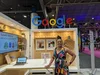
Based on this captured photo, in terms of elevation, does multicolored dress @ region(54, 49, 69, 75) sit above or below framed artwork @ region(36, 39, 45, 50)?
below

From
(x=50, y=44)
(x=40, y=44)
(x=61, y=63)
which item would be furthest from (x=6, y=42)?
(x=50, y=44)

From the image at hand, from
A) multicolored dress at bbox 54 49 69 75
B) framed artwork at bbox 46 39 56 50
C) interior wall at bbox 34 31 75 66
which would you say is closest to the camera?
multicolored dress at bbox 54 49 69 75

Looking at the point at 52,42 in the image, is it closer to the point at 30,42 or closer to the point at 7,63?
the point at 30,42

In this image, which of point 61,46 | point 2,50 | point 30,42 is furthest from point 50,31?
point 61,46

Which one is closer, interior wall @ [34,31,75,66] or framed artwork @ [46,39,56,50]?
interior wall @ [34,31,75,66]

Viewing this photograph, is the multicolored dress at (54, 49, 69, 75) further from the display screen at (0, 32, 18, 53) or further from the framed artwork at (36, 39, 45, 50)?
the framed artwork at (36, 39, 45, 50)

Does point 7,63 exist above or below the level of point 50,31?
below

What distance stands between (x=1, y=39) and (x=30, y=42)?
295 cm

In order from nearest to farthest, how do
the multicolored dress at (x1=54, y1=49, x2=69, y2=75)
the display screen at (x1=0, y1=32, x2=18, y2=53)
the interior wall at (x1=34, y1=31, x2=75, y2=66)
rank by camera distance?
the multicolored dress at (x1=54, y1=49, x2=69, y2=75) → the display screen at (x1=0, y1=32, x2=18, y2=53) → the interior wall at (x1=34, y1=31, x2=75, y2=66)

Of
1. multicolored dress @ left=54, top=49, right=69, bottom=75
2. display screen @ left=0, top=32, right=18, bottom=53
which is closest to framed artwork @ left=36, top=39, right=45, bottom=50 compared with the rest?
display screen @ left=0, top=32, right=18, bottom=53

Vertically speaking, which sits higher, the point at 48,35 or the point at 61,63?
the point at 48,35

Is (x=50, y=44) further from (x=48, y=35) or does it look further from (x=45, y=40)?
(x=48, y=35)

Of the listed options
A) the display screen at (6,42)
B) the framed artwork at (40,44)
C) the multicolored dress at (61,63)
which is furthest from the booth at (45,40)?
the multicolored dress at (61,63)

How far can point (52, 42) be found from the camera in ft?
21.1
